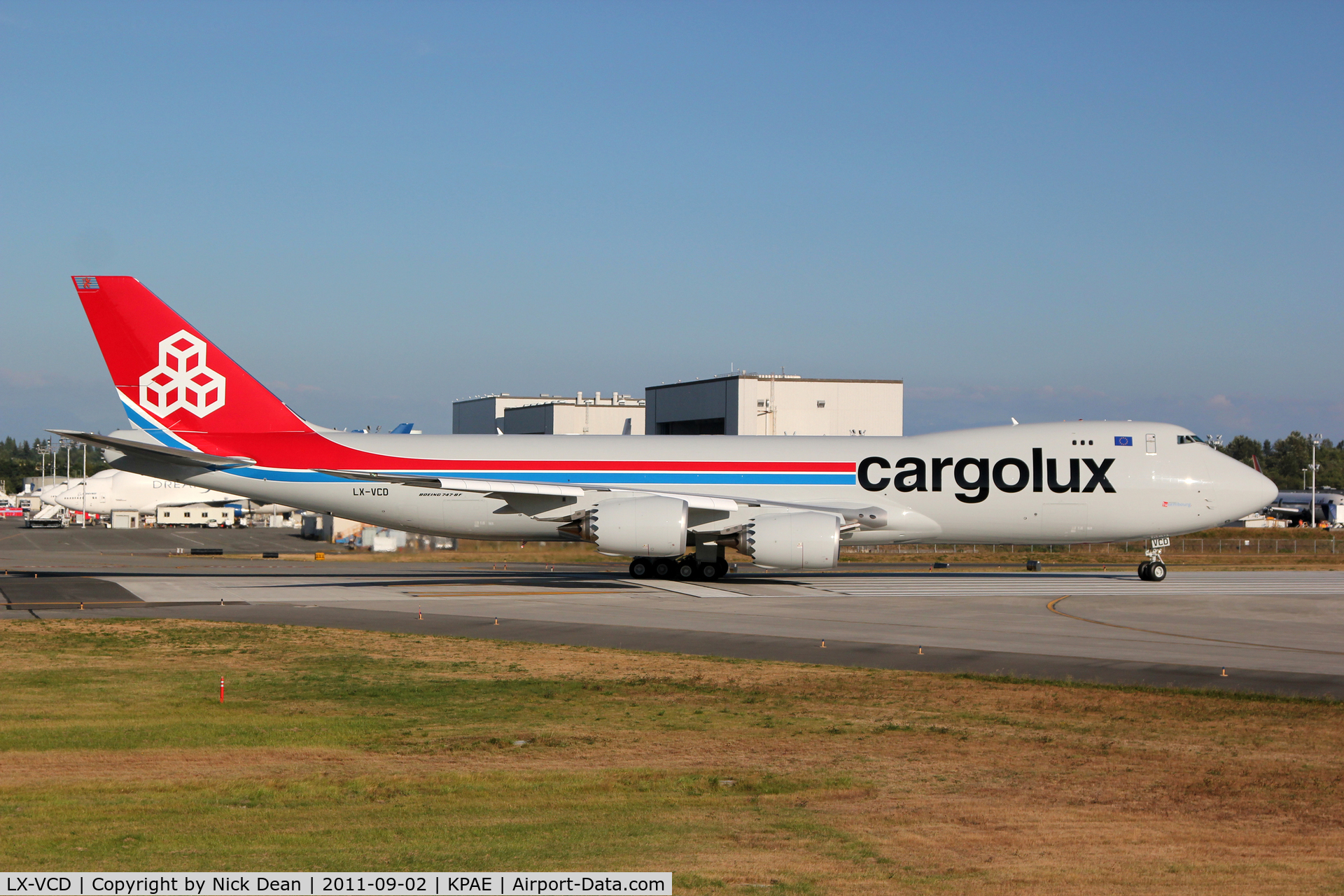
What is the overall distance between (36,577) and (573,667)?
28.8m

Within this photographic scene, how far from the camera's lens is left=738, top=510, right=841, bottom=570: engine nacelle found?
35.6m

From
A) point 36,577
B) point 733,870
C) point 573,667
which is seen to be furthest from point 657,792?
point 36,577

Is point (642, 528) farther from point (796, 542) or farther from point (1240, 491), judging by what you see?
point (1240, 491)

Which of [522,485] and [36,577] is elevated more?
[522,485]

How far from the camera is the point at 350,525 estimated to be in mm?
83750

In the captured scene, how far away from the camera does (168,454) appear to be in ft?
122

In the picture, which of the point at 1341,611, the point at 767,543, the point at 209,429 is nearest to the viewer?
the point at 1341,611

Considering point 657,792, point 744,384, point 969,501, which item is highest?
point 744,384

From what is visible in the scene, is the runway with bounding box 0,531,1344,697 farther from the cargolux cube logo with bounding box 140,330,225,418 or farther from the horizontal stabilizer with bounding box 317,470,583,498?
the cargolux cube logo with bounding box 140,330,225,418

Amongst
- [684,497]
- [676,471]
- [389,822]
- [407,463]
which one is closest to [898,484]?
[684,497]

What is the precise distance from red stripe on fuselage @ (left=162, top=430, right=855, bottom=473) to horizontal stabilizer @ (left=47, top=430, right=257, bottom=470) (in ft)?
1.97

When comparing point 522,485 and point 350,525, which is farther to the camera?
point 350,525

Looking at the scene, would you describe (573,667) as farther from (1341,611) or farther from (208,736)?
(1341,611)

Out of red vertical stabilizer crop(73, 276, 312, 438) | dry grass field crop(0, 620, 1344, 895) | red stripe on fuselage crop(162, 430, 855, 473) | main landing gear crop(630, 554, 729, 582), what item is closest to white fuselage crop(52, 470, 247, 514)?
red vertical stabilizer crop(73, 276, 312, 438)
